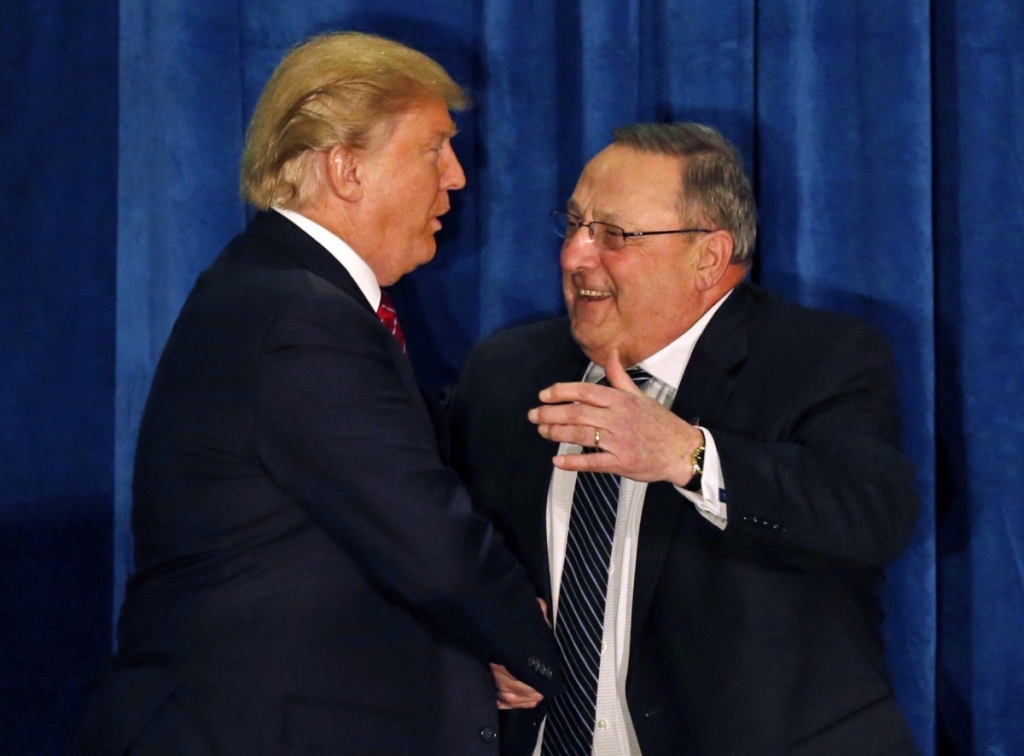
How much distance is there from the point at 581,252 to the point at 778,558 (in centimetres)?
56

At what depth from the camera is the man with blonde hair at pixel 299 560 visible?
144 centimetres

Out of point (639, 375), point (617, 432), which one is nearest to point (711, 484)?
point (617, 432)

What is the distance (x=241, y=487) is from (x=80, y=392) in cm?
107

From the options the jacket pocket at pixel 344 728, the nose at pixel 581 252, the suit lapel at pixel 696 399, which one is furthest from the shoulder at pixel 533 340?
the jacket pocket at pixel 344 728

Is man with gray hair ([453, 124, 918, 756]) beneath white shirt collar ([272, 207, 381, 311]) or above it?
beneath

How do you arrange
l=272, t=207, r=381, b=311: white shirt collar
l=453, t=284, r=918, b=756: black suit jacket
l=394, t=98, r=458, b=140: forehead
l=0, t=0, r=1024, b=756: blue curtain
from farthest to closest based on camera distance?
l=0, t=0, r=1024, b=756: blue curtain < l=394, t=98, r=458, b=140: forehead < l=272, t=207, r=381, b=311: white shirt collar < l=453, t=284, r=918, b=756: black suit jacket

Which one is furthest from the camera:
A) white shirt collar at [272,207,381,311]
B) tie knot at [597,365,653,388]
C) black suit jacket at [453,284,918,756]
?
tie knot at [597,365,653,388]

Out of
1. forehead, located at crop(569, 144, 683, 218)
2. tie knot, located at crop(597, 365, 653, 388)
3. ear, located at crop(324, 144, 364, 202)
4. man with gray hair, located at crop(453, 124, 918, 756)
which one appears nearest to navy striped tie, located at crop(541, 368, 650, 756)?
man with gray hair, located at crop(453, 124, 918, 756)

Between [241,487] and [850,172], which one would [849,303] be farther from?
[241,487]

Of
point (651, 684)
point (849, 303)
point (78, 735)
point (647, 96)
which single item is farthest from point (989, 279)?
point (78, 735)

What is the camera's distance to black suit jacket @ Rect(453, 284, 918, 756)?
1.54 m

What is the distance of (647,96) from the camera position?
2264 mm

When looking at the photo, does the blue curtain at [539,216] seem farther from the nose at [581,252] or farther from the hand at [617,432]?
the hand at [617,432]

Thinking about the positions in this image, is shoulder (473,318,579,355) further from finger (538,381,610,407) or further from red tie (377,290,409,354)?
finger (538,381,610,407)
